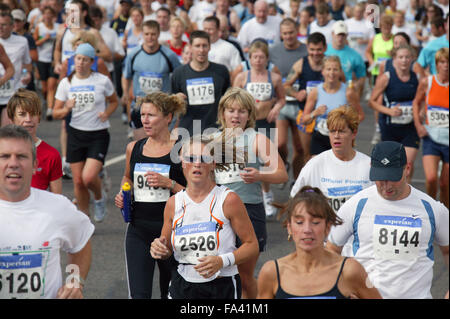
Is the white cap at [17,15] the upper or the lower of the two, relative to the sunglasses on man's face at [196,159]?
upper

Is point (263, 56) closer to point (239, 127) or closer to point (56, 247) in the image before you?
point (239, 127)

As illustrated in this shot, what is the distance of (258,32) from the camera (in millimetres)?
14859

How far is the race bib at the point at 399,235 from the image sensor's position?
17.3 ft

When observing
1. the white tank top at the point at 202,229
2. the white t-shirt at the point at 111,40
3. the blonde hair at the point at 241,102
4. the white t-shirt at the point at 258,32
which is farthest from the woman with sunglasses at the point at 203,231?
the white t-shirt at the point at 258,32

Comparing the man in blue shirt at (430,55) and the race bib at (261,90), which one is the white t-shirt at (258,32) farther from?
the race bib at (261,90)

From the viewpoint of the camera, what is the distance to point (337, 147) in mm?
6430

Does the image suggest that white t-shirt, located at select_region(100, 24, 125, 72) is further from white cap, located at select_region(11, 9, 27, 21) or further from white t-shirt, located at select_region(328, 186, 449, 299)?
white t-shirt, located at select_region(328, 186, 449, 299)

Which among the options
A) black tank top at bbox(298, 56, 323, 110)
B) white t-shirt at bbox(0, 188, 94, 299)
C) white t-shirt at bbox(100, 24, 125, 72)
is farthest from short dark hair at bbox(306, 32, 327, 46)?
white t-shirt at bbox(0, 188, 94, 299)

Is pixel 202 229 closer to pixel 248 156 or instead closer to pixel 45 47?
pixel 248 156

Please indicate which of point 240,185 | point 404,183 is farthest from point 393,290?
point 240,185

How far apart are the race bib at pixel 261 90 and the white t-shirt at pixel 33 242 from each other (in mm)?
5996

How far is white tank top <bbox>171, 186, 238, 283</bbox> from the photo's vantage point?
5172 mm

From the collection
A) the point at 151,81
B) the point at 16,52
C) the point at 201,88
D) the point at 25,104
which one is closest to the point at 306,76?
the point at 201,88

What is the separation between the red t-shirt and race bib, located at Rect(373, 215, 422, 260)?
A: 88.9 inches
